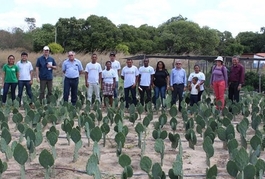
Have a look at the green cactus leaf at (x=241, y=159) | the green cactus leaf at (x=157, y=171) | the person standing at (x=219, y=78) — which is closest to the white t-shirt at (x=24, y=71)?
the person standing at (x=219, y=78)

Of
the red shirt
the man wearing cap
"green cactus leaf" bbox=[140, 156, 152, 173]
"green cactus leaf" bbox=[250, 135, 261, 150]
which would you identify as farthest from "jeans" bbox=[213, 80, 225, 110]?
"green cactus leaf" bbox=[140, 156, 152, 173]

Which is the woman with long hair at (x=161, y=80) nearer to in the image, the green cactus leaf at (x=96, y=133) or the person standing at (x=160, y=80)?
the person standing at (x=160, y=80)

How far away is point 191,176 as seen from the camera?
13.3ft

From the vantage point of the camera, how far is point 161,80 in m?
8.23

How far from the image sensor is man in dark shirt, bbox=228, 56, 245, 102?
26.7 feet

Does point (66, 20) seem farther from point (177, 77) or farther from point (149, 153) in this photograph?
point (149, 153)

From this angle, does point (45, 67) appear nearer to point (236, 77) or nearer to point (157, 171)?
point (236, 77)

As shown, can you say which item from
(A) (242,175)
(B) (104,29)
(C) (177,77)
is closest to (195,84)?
(C) (177,77)

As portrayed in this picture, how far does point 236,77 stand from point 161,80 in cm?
150

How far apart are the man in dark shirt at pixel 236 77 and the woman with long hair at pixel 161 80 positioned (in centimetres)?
130

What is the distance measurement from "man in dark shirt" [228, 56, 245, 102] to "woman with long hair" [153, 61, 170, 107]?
1.30m

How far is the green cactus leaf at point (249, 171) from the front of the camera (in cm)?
333

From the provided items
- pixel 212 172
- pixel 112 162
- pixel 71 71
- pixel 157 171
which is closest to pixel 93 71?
pixel 71 71

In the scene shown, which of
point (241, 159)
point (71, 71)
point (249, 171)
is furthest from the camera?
point (71, 71)
